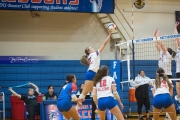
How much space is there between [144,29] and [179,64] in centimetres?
608

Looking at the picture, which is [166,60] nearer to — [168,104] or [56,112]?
[168,104]

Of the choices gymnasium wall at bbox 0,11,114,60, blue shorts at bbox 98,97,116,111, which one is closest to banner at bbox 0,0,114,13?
gymnasium wall at bbox 0,11,114,60

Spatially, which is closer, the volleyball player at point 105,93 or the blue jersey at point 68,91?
the volleyball player at point 105,93

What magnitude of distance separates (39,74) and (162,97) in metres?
7.44

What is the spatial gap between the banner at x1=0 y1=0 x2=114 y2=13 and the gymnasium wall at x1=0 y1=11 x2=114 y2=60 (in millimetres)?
1222

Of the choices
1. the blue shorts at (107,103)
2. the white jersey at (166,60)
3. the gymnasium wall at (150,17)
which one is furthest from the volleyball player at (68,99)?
the gymnasium wall at (150,17)

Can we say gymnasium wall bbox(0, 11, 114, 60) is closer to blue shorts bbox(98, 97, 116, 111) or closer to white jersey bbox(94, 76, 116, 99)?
white jersey bbox(94, 76, 116, 99)

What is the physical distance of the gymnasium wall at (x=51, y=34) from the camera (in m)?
14.9

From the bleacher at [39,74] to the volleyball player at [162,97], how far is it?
6.69m

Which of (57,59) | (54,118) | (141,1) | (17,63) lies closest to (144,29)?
(141,1)

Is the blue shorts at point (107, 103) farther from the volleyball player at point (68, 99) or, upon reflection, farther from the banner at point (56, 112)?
the banner at point (56, 112)

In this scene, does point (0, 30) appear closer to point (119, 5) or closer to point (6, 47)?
point (6, 47)

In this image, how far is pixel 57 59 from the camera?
1529 cm

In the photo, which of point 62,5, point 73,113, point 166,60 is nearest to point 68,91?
point 73,113
